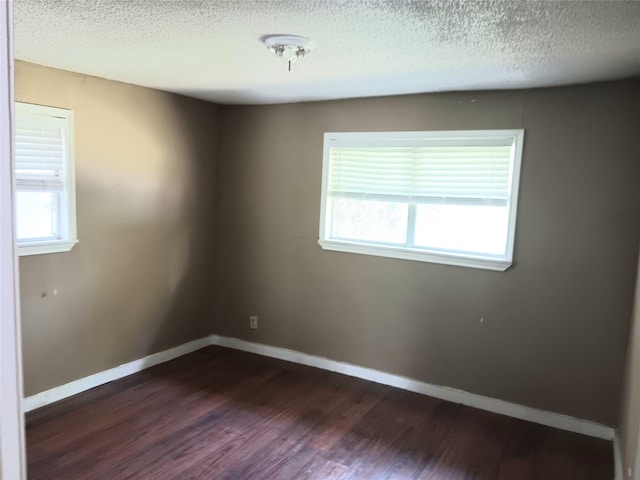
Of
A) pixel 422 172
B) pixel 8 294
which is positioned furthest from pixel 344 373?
pixel 8 294

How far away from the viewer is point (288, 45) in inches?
90.4

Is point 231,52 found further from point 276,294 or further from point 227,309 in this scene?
point 227,309

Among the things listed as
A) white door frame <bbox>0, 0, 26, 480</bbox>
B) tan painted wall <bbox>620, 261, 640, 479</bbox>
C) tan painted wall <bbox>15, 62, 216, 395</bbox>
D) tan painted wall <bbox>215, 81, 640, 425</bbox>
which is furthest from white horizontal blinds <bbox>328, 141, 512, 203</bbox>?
white door frame <bbox>0, 0, 26, 480</bbox>

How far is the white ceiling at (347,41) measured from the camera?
1839mm

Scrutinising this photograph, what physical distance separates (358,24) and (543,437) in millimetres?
2702

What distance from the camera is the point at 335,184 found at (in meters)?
3.96

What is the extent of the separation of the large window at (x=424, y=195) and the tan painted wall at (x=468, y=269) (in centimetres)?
8

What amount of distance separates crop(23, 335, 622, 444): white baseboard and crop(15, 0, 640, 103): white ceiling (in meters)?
2.14

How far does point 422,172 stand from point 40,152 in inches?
101

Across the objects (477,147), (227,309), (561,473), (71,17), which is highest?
(71,17)

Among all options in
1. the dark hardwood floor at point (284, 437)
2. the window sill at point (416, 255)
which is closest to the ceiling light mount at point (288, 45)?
the window sill at point (416, 255)

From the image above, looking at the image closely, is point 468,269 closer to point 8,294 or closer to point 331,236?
point 331,236

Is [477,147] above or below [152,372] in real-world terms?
above

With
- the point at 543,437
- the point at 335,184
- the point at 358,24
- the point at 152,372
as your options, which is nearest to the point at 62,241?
the point at 152,372
